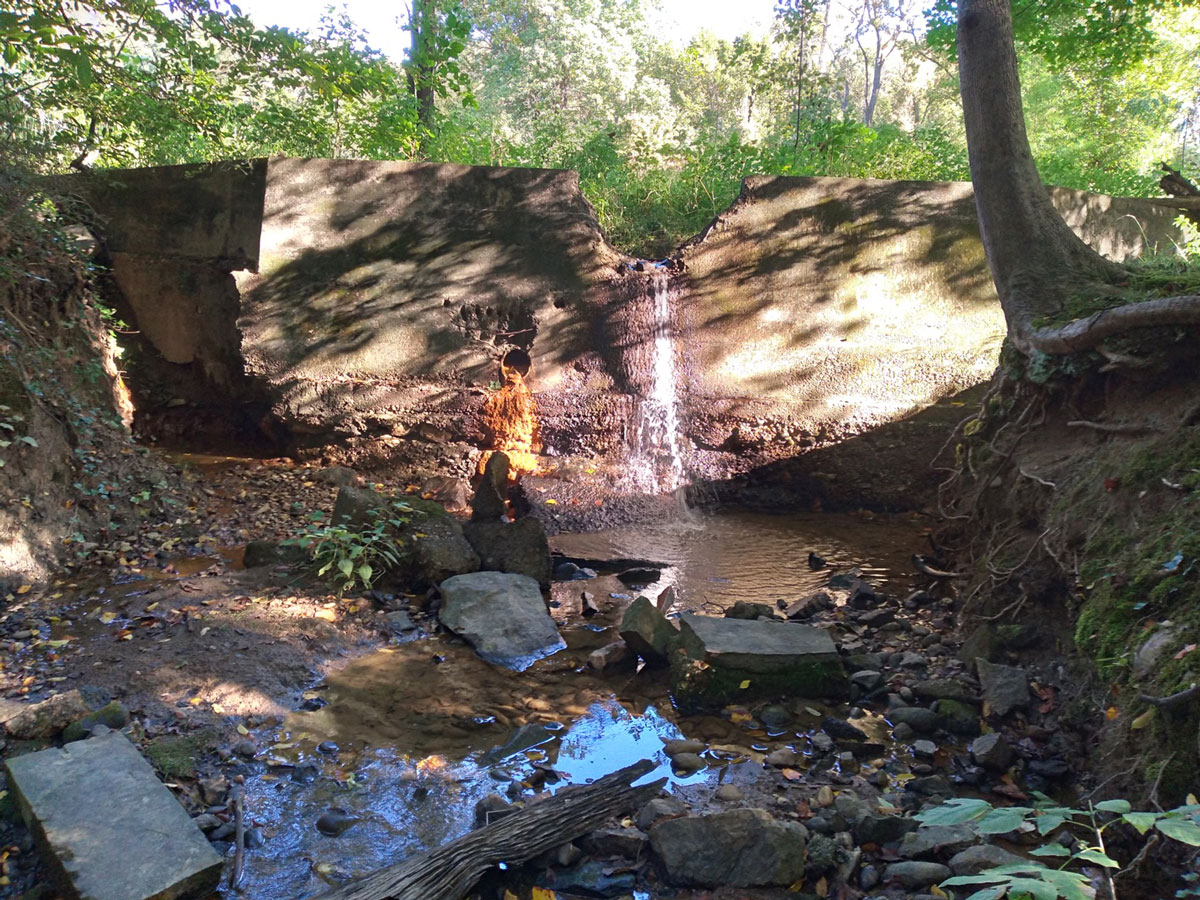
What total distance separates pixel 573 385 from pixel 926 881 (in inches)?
227

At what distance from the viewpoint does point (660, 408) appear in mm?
7887

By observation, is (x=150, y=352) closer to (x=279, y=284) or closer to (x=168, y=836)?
(x=279, y=284)

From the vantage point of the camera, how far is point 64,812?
106 inches

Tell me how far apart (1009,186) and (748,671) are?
3.55 m

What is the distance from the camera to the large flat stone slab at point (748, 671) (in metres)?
4.02

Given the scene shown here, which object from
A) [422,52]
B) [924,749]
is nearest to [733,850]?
[924,749]

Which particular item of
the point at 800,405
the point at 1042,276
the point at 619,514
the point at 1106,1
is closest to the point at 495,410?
the point at 619,514

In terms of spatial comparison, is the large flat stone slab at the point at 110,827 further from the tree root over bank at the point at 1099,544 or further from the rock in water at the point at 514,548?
the tree root over bank at the point at 1099,544

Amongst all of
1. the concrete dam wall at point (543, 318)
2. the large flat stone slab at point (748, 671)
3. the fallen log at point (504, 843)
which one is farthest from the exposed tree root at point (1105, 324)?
the fallen log at point (504, 843)

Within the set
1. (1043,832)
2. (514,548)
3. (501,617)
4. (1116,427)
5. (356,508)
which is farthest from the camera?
(514,548)

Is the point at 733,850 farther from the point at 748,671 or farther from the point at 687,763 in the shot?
the point at 748,671

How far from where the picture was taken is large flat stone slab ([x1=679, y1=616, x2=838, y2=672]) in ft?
13.3

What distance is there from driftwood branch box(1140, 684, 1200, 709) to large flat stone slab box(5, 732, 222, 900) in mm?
3011

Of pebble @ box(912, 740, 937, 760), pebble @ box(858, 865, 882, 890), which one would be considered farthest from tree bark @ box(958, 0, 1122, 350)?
pebble @ box(858, 865, 882, 890)
